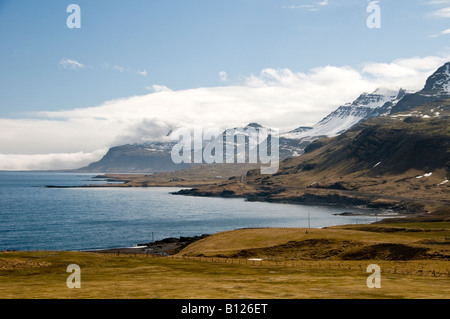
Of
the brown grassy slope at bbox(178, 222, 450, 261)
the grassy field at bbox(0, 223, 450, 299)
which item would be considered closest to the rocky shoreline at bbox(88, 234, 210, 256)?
the brown grassy slope at bbox(178, 222, 450, 261)

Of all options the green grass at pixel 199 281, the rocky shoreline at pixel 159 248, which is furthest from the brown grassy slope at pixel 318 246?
the green grass at pixel 199 281

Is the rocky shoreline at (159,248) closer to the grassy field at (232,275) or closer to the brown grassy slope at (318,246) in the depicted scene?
the brown grassy slope at (318,246)

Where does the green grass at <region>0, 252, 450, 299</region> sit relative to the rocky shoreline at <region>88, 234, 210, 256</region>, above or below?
above

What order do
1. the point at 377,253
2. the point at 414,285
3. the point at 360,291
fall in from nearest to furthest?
the point at 360,291 → the point at 414,285 → the point at 377,253

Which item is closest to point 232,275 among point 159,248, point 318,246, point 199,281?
point 199,281

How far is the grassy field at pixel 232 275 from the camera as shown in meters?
59.7

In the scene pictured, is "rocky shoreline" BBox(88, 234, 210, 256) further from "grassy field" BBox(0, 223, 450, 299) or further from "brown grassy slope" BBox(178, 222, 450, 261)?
"grassy field" BBox(0, 223, 450, 299)

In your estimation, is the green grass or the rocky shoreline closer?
the green grass

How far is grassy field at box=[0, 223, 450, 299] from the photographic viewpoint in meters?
59.7

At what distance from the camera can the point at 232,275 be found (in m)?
82.1
